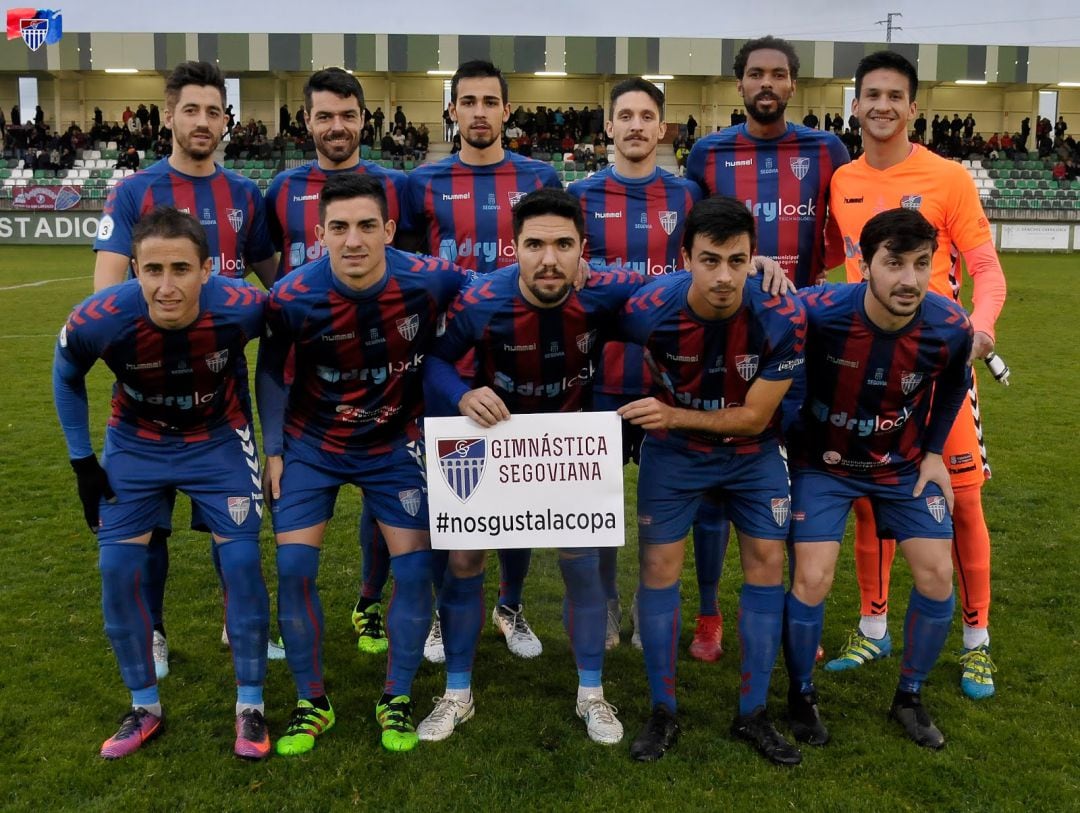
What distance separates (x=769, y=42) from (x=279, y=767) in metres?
3.43

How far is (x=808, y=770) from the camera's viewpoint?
10.9 feet

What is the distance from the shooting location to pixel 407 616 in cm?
358

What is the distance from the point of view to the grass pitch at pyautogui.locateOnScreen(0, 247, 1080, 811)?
318cm

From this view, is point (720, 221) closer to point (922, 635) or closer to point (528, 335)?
point (528, 335)

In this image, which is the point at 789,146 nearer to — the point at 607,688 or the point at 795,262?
the point at 795,262

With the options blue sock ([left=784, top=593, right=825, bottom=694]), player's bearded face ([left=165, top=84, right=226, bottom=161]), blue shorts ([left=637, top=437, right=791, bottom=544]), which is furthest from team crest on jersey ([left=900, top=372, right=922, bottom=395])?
player's bearded face ([left=165, top=84, right=226, bottom=161])

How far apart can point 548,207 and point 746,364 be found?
34.2 inches

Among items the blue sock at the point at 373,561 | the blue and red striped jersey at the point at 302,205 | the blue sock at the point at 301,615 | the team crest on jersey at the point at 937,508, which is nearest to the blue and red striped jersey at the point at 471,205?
the blue and red striped jersey at the point at 302,205

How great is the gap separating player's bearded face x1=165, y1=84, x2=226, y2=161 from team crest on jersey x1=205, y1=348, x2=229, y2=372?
107 cm

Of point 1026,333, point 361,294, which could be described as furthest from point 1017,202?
point 361,294

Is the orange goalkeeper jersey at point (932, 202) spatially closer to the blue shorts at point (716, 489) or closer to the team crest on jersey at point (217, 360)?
the blue shorts at point (716, 489)

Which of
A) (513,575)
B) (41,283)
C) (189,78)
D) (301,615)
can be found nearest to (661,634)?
(513,575)

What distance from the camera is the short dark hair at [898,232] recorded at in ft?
10.9

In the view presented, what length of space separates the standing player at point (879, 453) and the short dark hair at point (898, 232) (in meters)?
0.02
